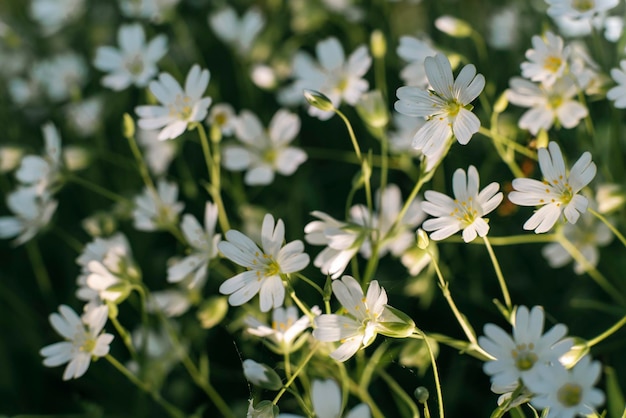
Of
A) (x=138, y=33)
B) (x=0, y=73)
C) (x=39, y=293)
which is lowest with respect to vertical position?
(x=39, y=293)

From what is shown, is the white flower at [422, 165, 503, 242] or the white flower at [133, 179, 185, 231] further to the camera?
the white flower at [133, 179, 185, 231]

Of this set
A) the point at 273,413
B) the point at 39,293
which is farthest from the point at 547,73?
the point at 39,293

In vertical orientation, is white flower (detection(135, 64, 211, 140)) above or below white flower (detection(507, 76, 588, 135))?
above

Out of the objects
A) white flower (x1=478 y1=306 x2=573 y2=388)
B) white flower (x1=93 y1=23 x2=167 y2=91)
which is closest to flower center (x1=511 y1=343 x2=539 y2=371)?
white flower (x1=478 y1=306 x2=573 y2=388)

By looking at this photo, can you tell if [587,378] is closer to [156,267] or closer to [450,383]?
[450,383]

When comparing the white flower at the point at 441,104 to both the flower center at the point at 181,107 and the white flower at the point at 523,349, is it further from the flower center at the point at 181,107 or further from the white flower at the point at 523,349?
the flower center at the point at 181,107

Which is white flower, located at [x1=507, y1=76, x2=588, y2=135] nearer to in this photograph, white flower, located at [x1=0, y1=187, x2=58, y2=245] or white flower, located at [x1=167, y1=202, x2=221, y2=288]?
white flower, located at [x1=167, y1=202, x2=221, y2=288]
